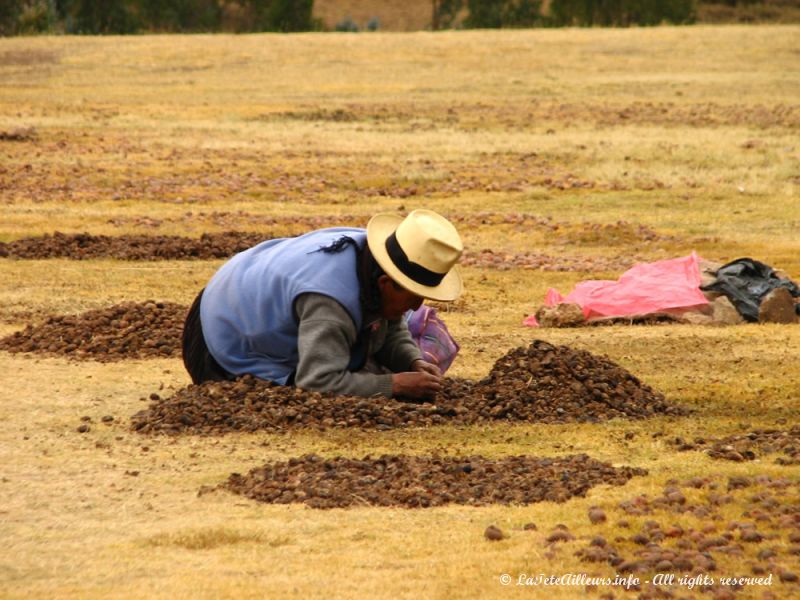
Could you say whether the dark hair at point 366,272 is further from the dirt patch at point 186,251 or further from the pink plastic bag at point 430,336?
the dirt patch at point 186,251

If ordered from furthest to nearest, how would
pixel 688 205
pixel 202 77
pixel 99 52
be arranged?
pixel 99 52
pixel 202 77
pixel 688 205

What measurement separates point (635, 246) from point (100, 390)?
7822 millimetres

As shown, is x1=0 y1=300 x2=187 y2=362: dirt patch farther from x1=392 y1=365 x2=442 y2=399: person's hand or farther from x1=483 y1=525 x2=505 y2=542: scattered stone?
x1=483 y1=525 x2=505 y2=542: scattered stone

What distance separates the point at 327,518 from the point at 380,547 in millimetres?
452

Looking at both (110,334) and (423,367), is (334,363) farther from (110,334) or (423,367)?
(110,334)

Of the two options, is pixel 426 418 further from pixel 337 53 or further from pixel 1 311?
pixel 337 53

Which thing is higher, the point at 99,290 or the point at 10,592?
the point at 10,592

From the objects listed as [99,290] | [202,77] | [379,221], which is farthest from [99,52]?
[379,221]

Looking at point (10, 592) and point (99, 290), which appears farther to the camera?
point (99, 290)

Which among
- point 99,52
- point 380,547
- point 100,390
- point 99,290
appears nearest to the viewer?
point 380,547

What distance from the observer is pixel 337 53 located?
3500 centimetres

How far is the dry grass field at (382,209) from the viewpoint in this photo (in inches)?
230

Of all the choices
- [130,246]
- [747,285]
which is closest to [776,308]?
[747,285]

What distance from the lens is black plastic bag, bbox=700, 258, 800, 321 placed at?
11.2 m
